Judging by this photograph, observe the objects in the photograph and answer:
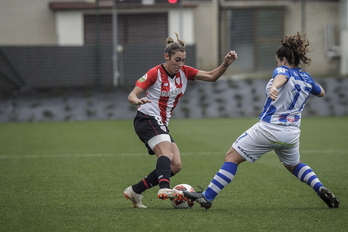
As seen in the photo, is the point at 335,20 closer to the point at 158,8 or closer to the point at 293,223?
the point at 158,8

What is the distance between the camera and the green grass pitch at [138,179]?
5.79m

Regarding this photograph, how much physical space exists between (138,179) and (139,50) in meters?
12.6

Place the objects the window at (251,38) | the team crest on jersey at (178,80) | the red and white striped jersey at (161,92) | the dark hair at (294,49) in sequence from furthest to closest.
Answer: the window at (251,38) < the team crest on jersey at (178,80) < the red and white striped jersey at (161,92) < the dark hair at (294,49)

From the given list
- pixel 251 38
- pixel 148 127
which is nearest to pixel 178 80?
pixel 148 127

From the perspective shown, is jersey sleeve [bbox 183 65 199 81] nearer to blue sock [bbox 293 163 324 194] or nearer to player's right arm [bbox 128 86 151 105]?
player's right arm [bbox 128 86 151 105]

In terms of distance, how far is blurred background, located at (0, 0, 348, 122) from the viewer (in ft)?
68.4

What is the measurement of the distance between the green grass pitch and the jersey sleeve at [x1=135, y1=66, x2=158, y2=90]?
1.26 meters

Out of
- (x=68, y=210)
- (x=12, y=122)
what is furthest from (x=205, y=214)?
(x=12, y=122)

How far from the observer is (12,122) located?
20.1m

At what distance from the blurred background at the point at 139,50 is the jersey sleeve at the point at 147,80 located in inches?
548

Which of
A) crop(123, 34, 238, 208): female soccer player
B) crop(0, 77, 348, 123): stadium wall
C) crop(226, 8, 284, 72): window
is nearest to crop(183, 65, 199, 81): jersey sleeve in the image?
crop(123, 34, 238, 208): female soccer player

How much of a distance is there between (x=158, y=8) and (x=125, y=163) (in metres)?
13.6

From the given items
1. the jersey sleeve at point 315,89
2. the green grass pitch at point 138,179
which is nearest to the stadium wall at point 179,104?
the green grass pitch at point 138,179

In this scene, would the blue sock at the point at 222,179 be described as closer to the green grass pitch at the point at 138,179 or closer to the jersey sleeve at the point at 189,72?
the green grass pitch at the point at 138,179
